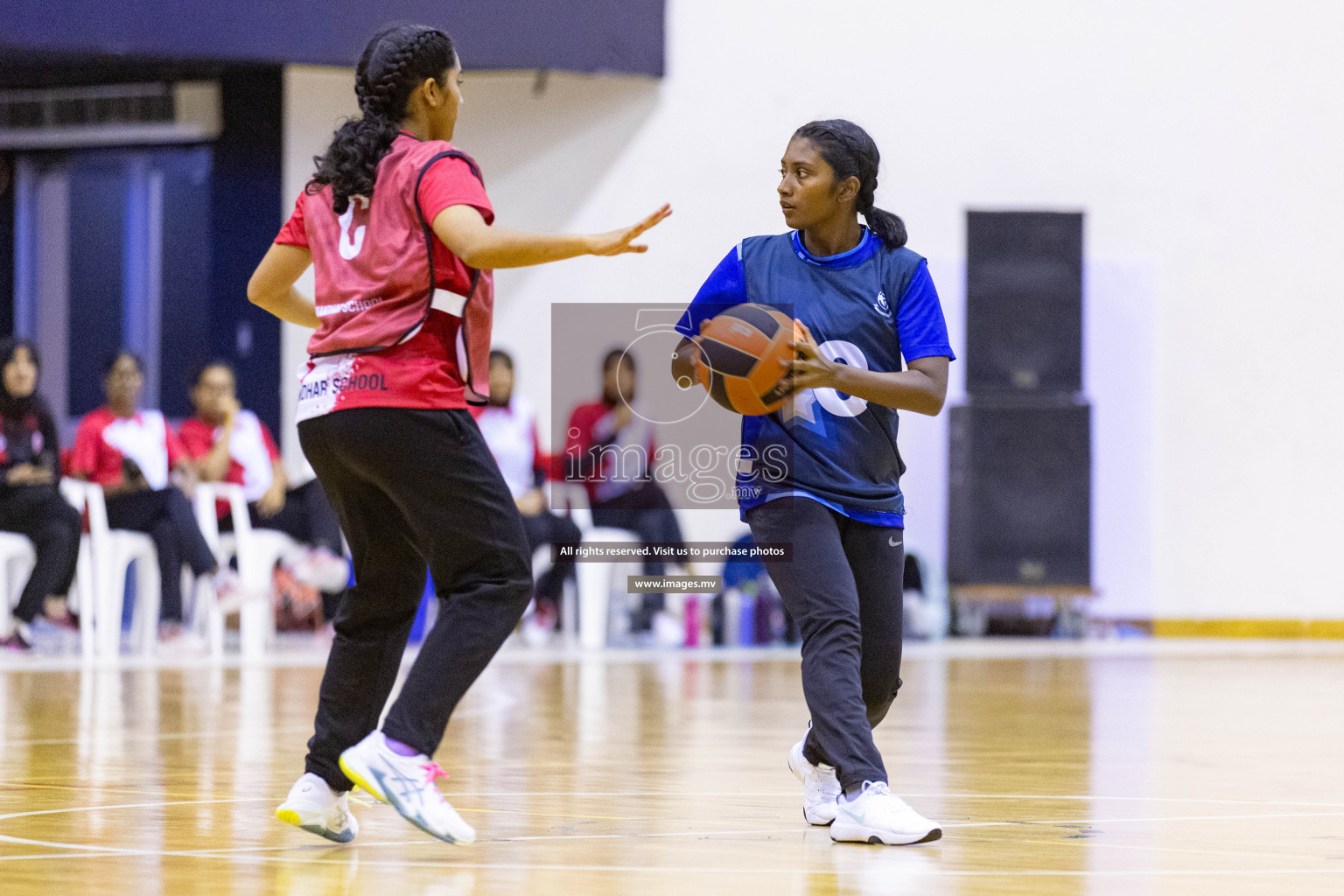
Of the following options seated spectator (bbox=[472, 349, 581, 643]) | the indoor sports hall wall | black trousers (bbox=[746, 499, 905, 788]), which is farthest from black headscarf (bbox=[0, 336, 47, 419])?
black trousers (bbox=[746, 499, 905, 788])

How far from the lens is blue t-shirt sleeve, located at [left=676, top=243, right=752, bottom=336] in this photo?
3.10 metres

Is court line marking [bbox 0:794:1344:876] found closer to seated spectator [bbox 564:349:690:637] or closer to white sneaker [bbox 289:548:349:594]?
white sneaker [bbox 289:548:349:594]

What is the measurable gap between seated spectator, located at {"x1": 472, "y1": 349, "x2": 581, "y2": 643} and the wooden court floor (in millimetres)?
1700

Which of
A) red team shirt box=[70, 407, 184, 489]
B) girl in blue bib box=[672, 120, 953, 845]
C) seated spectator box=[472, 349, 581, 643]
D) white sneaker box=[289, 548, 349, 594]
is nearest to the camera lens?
girl in blue bib box=[672, 120, 953, 845]

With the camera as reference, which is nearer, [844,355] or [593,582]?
[844,355]

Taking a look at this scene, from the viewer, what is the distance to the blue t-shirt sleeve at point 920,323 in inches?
118

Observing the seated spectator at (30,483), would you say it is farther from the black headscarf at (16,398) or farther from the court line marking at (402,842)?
the court line marking at (402,842)

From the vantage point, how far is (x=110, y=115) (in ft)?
33.0

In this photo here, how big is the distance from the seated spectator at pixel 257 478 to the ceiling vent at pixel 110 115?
2.44m

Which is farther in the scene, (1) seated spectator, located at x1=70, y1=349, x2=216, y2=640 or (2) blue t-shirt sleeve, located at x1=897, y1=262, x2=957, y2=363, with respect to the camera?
(1) seated spectator, located at x1=70, y1=349, x2=216, y2=640

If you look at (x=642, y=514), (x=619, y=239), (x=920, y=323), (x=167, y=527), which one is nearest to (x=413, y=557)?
(x=619, y=239)

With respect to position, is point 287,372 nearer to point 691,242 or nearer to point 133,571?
point 133,571

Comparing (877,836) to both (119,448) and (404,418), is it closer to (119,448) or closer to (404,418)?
(404,418)

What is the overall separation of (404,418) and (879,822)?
3.47 ft
